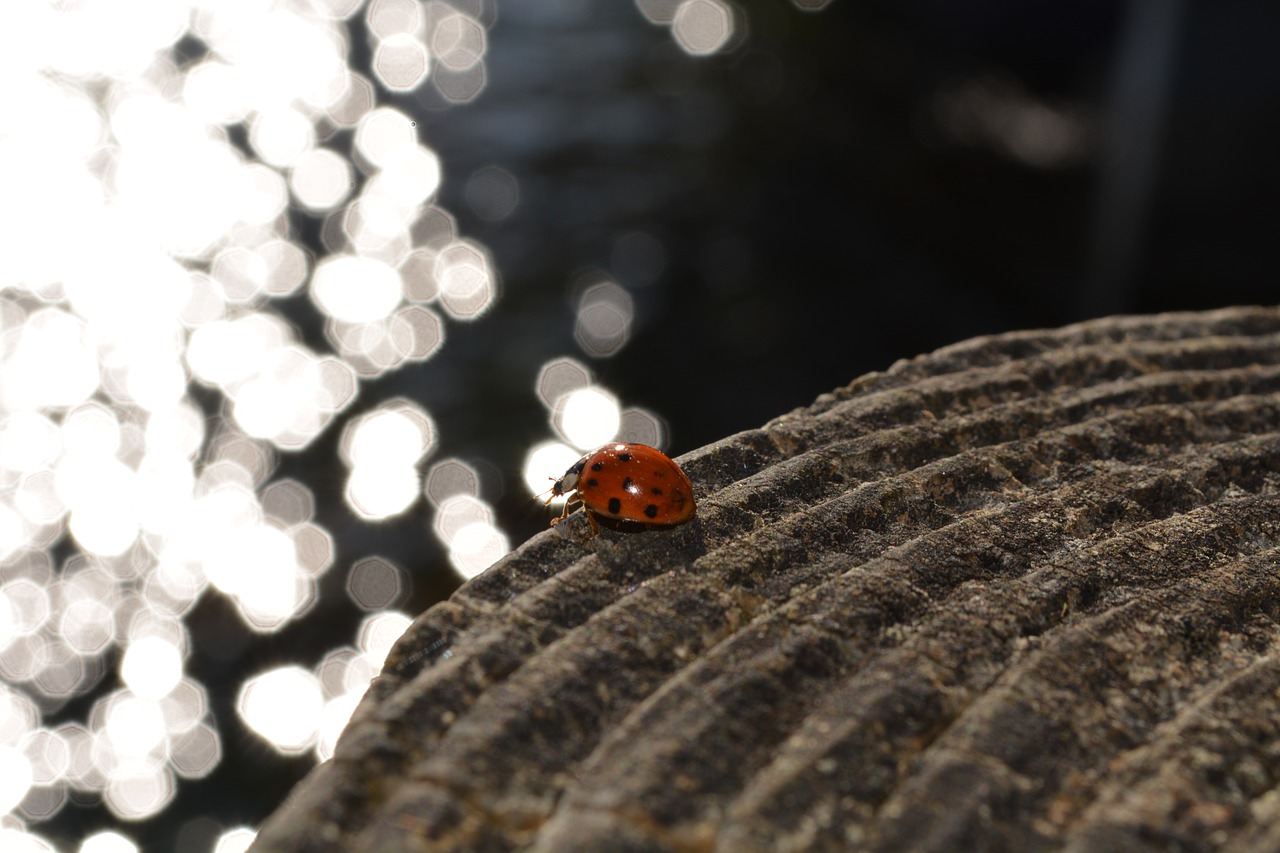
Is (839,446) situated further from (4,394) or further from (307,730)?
(4,394)

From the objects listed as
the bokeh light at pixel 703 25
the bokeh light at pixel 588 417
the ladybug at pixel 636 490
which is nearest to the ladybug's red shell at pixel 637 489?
the ladybug at pixel 636 490

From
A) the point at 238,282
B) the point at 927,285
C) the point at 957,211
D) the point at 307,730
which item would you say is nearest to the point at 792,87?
the point at 957,211

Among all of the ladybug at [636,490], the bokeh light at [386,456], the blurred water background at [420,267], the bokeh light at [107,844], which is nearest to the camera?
the ladybug at [636,490]

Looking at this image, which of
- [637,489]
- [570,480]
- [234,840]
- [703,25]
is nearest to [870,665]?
[637,489]

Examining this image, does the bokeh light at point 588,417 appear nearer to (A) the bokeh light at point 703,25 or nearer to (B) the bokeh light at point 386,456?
(B) the bokeh light at point 386,456

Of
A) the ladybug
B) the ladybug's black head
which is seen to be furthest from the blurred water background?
the ladybug

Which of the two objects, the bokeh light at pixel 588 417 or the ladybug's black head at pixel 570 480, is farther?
the bokeh light at pixel 588 417

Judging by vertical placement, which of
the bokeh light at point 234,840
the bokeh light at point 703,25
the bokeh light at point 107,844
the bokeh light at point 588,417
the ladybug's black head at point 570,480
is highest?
the bokeh light at point 703,25

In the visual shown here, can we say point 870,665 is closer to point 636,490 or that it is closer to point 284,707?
point 636,490
